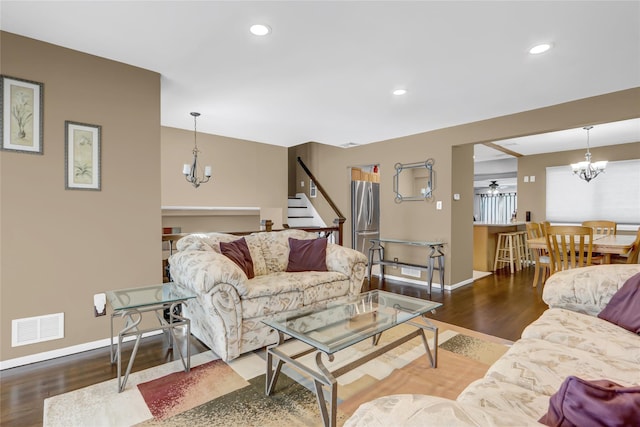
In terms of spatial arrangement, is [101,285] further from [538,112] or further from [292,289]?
[538,112]

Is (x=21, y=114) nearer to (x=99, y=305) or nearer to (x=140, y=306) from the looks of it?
(x=99, y=305)

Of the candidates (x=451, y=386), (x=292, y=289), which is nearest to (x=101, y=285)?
(x=292, y=289)

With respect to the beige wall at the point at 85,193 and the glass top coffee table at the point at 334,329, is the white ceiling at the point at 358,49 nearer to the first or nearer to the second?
the beige wall at the point at 85,193

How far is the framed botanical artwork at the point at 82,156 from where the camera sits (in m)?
2.52

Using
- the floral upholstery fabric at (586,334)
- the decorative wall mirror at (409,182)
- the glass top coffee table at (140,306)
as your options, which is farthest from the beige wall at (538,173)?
the glass top coffee table at (140,306)

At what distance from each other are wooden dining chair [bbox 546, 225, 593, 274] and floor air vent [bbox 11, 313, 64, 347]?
16.3ft

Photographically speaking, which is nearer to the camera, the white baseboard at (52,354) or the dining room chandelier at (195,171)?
the white baseboard at (52,354)

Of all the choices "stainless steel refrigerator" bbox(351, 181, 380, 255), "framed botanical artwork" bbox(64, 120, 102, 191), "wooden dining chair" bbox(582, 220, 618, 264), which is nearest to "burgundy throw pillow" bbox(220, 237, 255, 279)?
"framed botanical artwork" bbox(64, 120, 102, 191)

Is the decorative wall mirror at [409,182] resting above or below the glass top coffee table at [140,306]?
above

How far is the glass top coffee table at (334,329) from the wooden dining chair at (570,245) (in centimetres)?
231

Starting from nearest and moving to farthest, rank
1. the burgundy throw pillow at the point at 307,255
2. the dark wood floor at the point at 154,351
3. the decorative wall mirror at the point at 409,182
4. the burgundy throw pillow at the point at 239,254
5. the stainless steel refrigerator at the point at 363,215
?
the dark wood floor at the point at 154,351, the burgundy throw pillow at the point at 239,254, the burgundy throw pillow at the point at 307,255, the decorative wall mirror at the point at 409,182, the stainless steel refrigerator at the point at 363,215

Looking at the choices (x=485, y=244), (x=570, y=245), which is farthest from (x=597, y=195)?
(x=570, y=245)

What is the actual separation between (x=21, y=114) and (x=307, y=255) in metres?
2.64

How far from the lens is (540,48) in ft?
7.87
